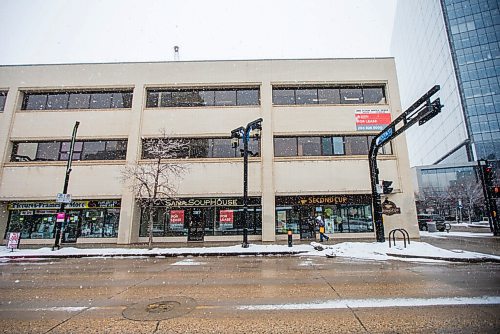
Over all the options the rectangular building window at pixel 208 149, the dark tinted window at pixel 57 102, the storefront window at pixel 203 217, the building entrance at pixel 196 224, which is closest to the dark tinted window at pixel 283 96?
the rectangular building window at pixel 208 149

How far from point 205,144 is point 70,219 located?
11906mm

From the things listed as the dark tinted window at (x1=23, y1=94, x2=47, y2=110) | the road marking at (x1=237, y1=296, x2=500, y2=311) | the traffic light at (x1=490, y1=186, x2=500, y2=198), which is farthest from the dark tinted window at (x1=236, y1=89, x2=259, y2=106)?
the traffic light at (x1=490, y1=186, x2=500, y2=198)

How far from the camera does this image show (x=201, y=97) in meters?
21.8

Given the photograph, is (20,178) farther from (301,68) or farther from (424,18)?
(424,18)

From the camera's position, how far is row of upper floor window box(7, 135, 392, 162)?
67.5 feet

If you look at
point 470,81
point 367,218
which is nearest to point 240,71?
point 367,218

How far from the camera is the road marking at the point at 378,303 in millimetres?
4746

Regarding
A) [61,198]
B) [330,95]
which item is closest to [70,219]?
[61,198]

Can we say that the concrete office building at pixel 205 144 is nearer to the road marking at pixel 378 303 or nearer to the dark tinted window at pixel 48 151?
the dark tinted window at pixel 48 151

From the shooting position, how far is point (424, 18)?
246 ft

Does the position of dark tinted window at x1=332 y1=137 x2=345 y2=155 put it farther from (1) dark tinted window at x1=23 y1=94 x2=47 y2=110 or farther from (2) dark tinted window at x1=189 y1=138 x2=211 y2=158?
(1) dark tinted window at x1=23 y1=94 x2=47 y2=110

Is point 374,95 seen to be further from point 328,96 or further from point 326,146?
point 326,146

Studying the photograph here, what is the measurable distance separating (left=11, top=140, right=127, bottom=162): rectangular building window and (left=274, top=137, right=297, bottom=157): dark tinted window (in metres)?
12.0

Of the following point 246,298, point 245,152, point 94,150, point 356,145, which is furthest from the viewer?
point 94,150
